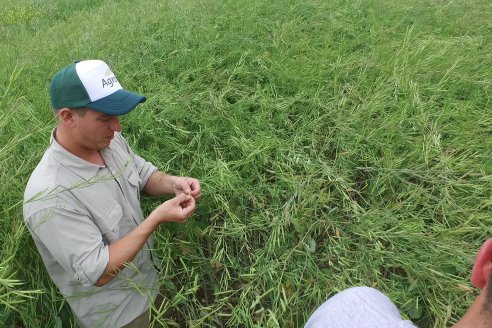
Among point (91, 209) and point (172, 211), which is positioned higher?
point (91, 209)

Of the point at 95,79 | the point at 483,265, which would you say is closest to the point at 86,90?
the point at 95,79

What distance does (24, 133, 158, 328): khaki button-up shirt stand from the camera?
133 cm

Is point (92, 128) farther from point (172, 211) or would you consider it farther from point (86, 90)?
point (172, 211)

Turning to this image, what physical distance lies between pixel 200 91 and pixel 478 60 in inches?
85.3

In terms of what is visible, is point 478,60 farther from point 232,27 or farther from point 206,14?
point 206,14

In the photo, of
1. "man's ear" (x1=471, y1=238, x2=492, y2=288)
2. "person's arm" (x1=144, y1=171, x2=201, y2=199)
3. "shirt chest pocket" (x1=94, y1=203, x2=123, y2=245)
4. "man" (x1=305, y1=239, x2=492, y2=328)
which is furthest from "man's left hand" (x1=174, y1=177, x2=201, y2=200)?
"man's ear" (x1=471, y1=238, x2=492, y2=288)

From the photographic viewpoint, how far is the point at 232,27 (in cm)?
329

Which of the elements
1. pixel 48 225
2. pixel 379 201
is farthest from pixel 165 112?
pixel 379 201

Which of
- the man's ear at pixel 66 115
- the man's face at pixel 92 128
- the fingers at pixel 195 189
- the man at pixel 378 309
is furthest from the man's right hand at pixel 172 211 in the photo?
the man at pixel 378 309

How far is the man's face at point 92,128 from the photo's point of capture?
1.46 m

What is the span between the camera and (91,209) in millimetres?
1443

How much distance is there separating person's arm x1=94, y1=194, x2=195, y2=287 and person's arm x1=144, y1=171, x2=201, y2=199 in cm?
14

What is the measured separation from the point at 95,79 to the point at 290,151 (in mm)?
1181

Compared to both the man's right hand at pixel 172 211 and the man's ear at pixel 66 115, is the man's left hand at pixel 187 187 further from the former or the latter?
the man's ear at pixel 66 115
